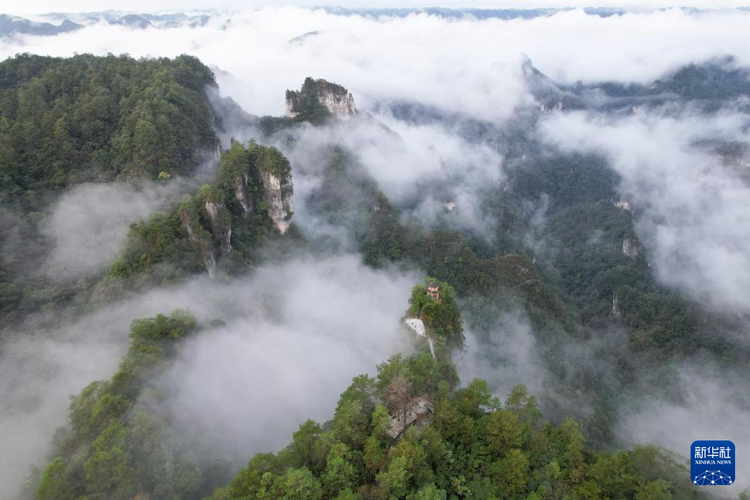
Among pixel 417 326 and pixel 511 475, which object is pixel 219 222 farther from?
pixel 511 475

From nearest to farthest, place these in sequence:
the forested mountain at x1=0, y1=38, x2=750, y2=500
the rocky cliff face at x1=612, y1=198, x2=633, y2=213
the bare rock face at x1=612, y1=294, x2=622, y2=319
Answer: the forested mountain at x1=0, y1=38, x2=750, y2=500 < the bare rock face at x1=612, y1=294, x2=622, y2=319 < the rocky cliff face at x1=612, y1=198, x2=633, y2=213

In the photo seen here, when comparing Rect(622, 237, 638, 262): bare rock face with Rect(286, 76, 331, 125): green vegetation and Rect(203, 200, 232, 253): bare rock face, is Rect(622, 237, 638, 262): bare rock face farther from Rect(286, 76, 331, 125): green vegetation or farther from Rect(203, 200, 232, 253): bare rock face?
Rect(203, 200, 232, 253): bare rock face

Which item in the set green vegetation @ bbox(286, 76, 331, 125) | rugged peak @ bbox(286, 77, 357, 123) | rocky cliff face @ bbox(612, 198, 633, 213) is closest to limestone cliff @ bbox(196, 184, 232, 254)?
green vegetation @ bbox(286, 76, 331, 125)

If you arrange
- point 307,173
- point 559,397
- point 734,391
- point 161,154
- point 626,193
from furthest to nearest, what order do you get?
1. point 626,193
2. point 307,173
3. point 734,391
4. point 161,154
5. point 559,397

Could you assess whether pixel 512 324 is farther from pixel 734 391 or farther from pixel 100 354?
pixel 100 354

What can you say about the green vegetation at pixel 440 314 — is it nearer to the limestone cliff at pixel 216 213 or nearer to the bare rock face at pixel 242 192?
the limestone cliff at pixel 216 213

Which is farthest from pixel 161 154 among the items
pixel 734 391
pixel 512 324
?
pixel 734 391

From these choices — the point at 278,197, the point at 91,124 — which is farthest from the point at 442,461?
the point at 91,124
